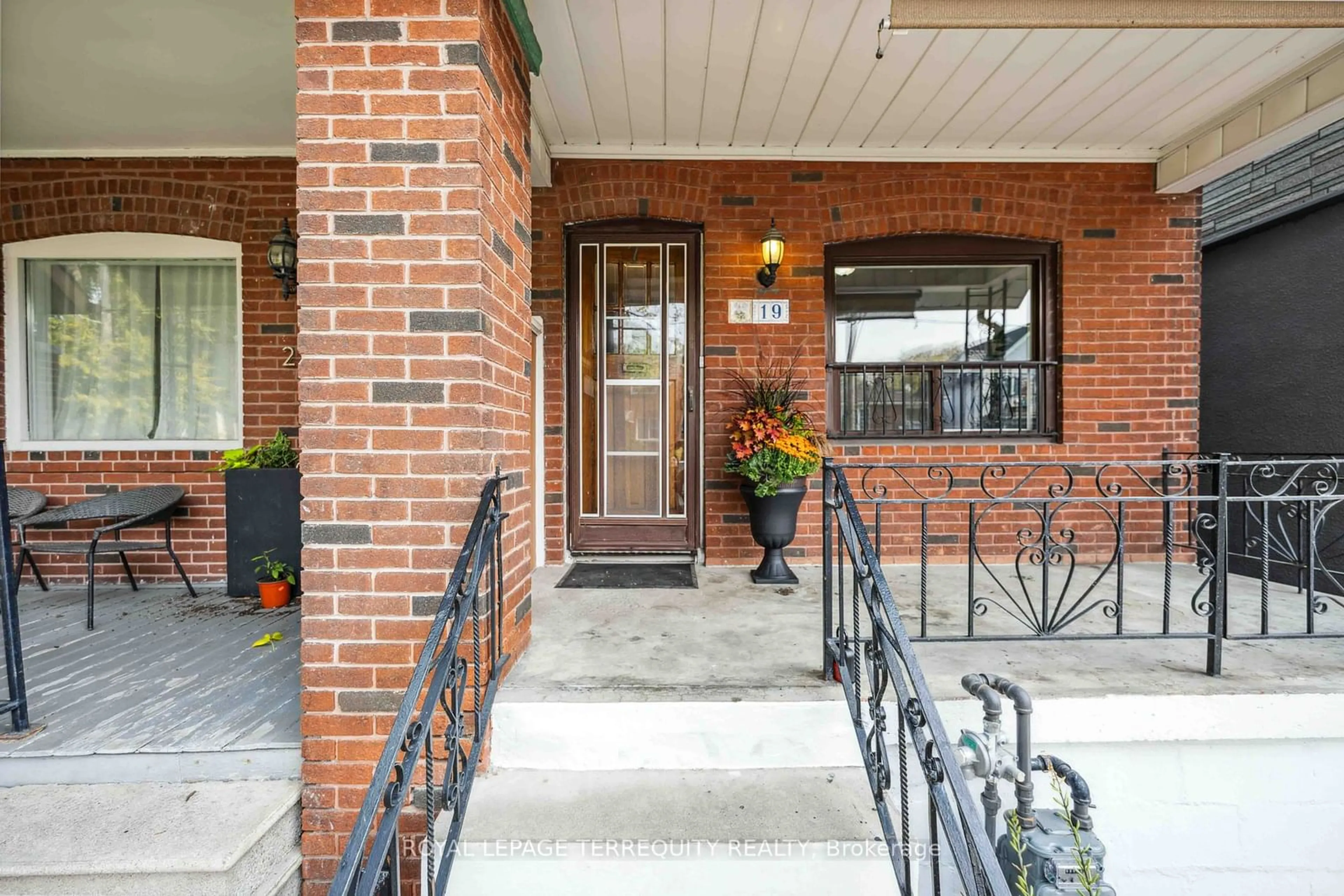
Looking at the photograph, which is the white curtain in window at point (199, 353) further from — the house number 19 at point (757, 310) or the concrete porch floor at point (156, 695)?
the house number 19 at point (757, 310)

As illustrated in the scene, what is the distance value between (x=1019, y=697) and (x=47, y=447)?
539 centimetres

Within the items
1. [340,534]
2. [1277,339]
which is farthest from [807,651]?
[1277,339]

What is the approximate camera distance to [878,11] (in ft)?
8.31

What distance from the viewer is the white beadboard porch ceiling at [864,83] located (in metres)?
2.66

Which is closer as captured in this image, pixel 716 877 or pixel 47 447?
pixel 716 877

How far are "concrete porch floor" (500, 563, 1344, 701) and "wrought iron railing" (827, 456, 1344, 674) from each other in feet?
0.13

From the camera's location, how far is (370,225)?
1822 millimetres

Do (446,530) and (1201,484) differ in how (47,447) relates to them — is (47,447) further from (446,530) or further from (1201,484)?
(1201,484)

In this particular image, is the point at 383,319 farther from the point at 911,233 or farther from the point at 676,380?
the point at 911,233

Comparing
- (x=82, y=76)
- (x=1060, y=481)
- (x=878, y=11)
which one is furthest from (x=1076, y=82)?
(x=82, y=76)

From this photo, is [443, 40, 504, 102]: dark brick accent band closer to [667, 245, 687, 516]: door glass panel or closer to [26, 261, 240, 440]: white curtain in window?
[667, 245, 687, 516]: door glass panel

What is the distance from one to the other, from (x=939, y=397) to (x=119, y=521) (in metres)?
5.37

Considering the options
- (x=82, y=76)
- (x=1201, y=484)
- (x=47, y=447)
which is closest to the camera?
(x=82, y=76)

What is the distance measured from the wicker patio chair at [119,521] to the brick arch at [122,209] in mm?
1676
